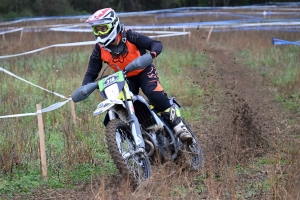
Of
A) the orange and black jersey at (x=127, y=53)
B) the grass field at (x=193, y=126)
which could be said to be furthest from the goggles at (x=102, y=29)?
the grass field at (x=193, y=126)

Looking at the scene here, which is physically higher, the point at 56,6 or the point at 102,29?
the point at 102,29

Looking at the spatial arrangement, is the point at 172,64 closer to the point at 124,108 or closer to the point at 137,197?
the point at 124,108

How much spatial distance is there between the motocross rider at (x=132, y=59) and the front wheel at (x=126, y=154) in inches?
25.2

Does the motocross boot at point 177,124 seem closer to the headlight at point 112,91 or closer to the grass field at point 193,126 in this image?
the grass field at point 193,126

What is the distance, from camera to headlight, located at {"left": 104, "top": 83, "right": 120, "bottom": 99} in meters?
5.20

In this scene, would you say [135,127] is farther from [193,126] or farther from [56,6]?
[56,6]

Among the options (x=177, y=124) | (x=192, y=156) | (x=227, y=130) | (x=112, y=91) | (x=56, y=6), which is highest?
(x=112, y=91)

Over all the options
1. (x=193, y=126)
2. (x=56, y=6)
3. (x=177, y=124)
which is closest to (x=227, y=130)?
(x=193, y=126)

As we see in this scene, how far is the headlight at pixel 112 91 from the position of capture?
5199 mm

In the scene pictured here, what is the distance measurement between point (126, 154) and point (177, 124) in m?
1.08

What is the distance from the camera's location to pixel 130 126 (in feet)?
17.1

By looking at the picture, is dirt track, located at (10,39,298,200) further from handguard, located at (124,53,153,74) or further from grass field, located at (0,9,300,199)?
handguard, located at (124,53,153,74)

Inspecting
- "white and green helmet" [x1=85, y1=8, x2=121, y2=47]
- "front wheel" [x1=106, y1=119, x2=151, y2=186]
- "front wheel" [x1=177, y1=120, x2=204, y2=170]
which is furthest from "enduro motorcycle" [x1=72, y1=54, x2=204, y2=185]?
"white and green helmet" [x1=85, y1=8, x2=121, y2=47]

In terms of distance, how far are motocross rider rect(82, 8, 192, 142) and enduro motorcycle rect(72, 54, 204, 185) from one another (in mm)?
160
